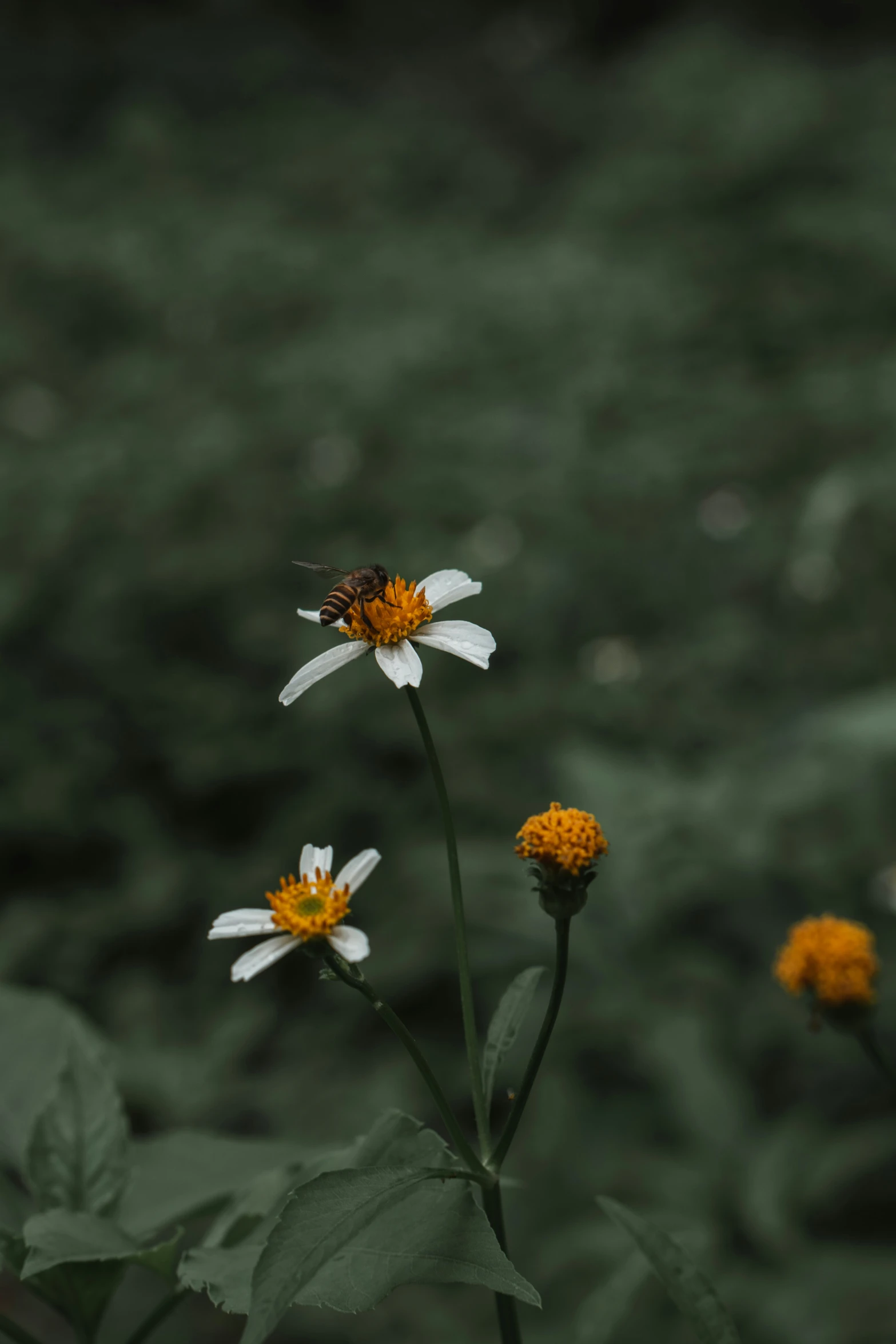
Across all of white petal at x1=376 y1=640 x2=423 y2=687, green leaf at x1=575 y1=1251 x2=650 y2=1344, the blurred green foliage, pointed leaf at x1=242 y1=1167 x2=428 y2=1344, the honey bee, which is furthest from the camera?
the blurred green foliage

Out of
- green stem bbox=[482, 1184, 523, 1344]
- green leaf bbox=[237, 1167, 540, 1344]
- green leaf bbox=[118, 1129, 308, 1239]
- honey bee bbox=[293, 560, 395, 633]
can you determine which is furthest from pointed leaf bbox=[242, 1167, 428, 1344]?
honey bee bbox=[293, 560, 395, 633]

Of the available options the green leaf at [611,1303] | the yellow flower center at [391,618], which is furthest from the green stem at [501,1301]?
the yellow flower center at [391,618]

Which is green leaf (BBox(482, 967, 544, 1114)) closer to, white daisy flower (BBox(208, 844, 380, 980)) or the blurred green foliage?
white daisy flower (BBox(208, 844, 380, 980))

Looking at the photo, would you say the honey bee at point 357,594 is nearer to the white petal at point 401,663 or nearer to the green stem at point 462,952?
the white petal at point 401,663

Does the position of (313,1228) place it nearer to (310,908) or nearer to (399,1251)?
(399,1251)

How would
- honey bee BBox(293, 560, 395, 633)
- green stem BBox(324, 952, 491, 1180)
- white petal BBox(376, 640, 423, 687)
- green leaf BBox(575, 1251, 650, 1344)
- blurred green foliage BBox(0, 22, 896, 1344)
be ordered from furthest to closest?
blurred green foliage BBox(0, 22, 896, 1344)
green leaf BBox(575, 1251, 650, 1344)
honey bee BBox(293, 560, 395, 633)
white petal BBox(376, 640, 423, 687)
green stem BBox(324, 952, 491, 1180)

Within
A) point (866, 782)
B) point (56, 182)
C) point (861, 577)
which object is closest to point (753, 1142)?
point (866, 782)

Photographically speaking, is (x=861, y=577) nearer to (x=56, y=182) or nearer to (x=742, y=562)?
(x=742, y=562)

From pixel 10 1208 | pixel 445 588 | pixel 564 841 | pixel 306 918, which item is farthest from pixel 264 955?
pixel 10 1208
